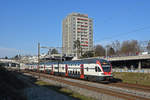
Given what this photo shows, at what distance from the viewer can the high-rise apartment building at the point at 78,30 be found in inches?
5684

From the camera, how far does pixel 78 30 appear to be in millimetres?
147000

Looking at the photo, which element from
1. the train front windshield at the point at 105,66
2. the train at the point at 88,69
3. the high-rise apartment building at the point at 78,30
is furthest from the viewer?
the high-rise apartment building at the point at 78,30

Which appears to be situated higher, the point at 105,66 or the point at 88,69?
the point at 105,66

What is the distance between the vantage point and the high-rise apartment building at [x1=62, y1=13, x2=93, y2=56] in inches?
5684

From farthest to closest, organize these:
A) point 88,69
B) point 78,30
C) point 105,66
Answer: point 78,30
point 88,69
point 105,66

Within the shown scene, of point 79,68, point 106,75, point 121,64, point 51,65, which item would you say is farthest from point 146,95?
point 121,64

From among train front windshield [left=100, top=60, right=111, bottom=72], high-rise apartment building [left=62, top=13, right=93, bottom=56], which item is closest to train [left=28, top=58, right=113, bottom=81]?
train front windshield [left=100, top=60, right=111, bottom=72]

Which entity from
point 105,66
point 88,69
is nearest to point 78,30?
point 88,69

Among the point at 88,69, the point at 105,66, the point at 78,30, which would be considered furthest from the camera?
the point at 78,30

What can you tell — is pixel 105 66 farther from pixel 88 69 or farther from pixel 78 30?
pixel 78 30

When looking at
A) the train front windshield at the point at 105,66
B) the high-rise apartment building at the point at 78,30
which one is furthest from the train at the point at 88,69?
the high-rise apartment building at the point at 78,30

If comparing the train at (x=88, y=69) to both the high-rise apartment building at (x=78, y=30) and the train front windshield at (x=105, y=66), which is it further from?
the high-rise apartment building at (x=78, y=30)

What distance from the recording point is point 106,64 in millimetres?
27234

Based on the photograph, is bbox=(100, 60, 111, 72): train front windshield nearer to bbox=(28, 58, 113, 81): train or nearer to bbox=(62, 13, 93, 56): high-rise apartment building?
bbox=(28, 58, 113, 81): train
